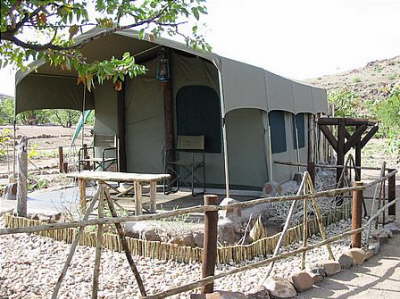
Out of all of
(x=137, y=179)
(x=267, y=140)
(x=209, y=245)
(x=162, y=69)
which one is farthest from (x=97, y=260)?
(x=162, y=69)

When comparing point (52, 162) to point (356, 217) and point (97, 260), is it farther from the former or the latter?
point (97, 260)

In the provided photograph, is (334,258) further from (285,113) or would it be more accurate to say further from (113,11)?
(285,113)

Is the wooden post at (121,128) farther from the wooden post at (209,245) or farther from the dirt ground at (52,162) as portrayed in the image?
the wooden post at (209,245)

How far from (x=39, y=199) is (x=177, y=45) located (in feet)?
10.7

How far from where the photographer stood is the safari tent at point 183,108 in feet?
24.7

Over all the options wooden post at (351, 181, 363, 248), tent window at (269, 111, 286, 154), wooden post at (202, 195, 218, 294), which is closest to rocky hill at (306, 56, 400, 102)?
tent window at (269, 111, 286, 154)

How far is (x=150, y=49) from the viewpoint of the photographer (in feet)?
26.6

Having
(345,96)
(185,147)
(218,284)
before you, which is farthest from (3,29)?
(345,96)

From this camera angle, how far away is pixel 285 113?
8766 millimetres

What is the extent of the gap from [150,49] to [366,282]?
18.2 feet

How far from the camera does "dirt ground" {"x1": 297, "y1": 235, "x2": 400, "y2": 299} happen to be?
3.83 metres

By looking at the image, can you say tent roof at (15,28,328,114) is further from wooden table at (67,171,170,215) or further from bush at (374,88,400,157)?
bush at (374,88,400,157)

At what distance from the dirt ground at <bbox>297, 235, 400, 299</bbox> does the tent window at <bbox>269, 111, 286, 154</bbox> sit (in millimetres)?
3482

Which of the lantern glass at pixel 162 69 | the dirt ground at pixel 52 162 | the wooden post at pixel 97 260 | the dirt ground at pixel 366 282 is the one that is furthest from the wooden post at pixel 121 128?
the wooden post at pixel 97 260
